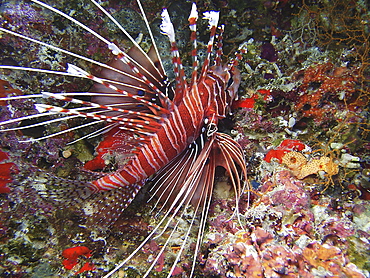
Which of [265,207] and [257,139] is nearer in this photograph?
[265,207]

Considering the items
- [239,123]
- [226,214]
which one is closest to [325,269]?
[226,214]

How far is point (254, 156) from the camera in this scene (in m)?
2.68

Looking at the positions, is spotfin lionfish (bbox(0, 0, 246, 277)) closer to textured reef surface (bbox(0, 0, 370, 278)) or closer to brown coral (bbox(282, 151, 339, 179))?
textured reef surface (bbox(0, 0, 370, 278))

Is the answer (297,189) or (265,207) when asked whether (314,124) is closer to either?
(297,189)

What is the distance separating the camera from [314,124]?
8.88ft

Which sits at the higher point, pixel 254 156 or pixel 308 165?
pixel 254 156

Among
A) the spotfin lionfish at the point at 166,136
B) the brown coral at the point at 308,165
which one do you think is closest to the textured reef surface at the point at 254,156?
the brown coral at the point at 308,165

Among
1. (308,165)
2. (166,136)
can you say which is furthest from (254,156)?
(166,136)

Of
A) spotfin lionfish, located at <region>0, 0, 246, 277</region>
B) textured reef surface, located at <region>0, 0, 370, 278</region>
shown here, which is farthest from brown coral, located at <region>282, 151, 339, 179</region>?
spotfin lionfish, located at <region>0, 0, 246, 277</region>

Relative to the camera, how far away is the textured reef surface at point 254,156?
1887 mm

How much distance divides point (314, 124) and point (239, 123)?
3.09ft

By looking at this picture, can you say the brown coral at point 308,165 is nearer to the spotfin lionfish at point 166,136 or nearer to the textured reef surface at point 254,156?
the textured reef surface at point 254,156

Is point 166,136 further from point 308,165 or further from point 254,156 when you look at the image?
point 308,165

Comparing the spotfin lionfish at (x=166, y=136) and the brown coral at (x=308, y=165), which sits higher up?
the spotfin lionfish at (x=166, y=136)
